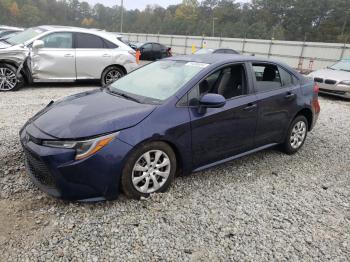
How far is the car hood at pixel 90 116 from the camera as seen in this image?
3053 mm

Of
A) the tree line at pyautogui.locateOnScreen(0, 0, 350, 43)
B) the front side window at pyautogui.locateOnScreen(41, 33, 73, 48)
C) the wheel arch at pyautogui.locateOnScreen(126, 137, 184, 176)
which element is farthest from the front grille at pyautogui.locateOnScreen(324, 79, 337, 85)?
the tree line at pyautogui.locateOnScreen(0, 0, 350, 43)

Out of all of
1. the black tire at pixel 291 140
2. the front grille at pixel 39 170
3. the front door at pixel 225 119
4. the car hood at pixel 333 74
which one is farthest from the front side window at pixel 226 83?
the car hood at pixel 333 74

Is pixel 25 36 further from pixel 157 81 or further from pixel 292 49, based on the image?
pixel 292 49

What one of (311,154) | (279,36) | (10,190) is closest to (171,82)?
(10,190)

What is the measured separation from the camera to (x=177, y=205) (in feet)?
11.2

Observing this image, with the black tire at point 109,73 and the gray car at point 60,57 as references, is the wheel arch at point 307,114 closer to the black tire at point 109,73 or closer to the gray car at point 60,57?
the gray car at point 60,57

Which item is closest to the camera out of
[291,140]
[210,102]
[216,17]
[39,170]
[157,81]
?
[39,170]

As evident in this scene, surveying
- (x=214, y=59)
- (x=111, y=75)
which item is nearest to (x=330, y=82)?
(x=111, y=75)

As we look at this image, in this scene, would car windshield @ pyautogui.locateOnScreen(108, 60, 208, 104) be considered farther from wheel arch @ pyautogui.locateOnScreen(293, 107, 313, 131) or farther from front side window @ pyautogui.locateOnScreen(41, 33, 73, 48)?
front side window @ pyautogui.locateOnScreen(41, 33, 73, 48)

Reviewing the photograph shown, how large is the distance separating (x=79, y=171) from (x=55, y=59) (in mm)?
6230

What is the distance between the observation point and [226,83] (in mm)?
4051

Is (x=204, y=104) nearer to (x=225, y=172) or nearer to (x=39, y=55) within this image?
(x=225, y=172)

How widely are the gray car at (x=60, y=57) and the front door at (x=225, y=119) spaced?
17.8ft

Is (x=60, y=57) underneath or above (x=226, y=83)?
underneath
